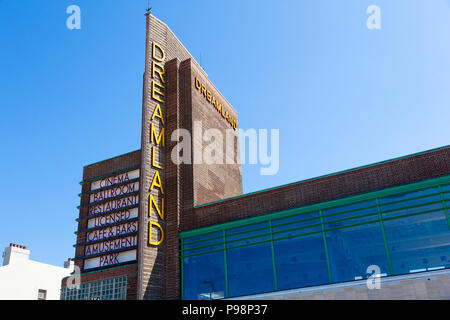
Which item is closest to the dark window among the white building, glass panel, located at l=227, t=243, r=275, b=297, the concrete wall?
the white building

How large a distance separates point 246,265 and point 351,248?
504 centimetres

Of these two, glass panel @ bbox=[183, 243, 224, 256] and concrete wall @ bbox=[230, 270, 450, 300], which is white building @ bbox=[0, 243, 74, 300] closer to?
glass panel @ bbox=[183, 243, 224, 256]

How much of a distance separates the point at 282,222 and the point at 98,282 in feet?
31.2

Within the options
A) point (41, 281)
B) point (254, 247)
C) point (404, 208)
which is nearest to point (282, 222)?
point (254, 247)

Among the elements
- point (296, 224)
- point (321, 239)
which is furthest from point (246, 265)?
point (321, 239)

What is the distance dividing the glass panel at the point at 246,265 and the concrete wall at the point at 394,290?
6.58 feet

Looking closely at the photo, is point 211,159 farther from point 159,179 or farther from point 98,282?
point 98,282

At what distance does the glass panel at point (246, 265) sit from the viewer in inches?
734

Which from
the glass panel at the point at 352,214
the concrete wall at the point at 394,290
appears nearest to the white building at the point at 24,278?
the concrete wall at the point at 394,290

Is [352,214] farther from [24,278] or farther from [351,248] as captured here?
[24,278]

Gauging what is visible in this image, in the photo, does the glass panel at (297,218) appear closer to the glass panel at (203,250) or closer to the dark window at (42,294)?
the glass panel at (203,250)

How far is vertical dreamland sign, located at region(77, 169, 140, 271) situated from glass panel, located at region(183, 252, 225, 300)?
2813mm

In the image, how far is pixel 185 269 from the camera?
798 inches
